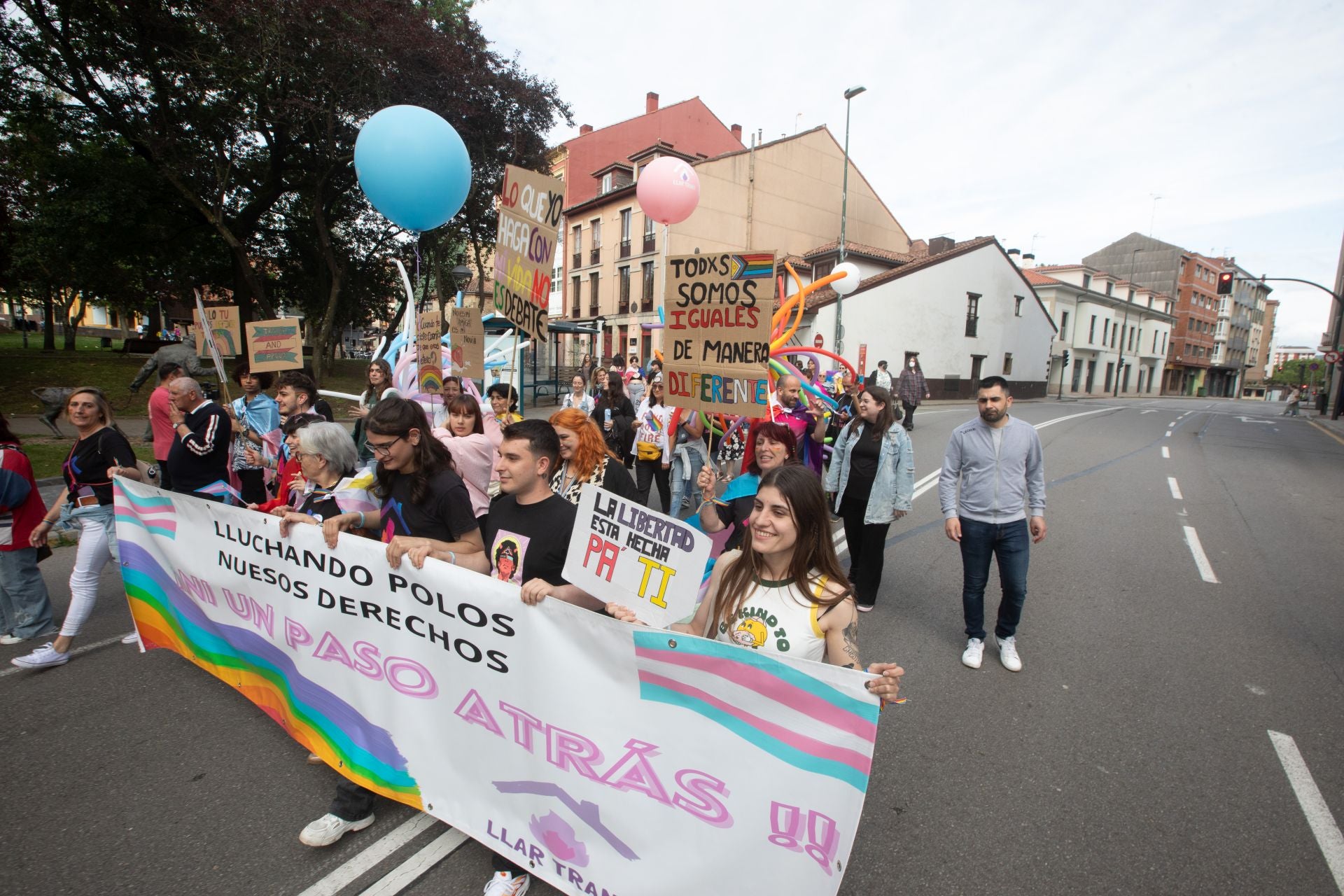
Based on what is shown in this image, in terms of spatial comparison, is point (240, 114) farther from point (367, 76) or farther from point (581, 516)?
point (581, 516)

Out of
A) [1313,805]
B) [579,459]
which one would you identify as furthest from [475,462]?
[1313,805]

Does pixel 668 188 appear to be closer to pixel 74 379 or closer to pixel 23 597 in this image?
pixel 23 597

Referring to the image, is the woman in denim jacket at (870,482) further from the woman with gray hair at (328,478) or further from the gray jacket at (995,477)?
the woman with gray hair at (328,478)

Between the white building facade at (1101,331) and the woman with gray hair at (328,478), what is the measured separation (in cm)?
4530

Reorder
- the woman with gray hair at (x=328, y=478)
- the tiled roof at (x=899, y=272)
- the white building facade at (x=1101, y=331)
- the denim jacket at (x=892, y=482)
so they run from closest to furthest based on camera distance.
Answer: the woman with gray hair at (x=328, y=478)
the denim jacket at (x=892, y=482)
the tiled roof at (x=899, y=272)
the white building facade at (x=1101, y=331)

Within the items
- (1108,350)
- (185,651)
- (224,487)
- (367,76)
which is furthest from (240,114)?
(1108,350)

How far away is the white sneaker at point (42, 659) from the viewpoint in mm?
3725

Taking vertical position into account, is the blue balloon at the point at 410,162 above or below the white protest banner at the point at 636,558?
above

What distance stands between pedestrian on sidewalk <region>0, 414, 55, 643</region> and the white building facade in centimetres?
4609

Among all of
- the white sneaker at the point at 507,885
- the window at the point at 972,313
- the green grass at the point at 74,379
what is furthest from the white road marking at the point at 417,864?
the window at the point at 972,313

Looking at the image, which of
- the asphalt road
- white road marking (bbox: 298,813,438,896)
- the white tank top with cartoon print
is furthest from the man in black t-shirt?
the white tank top with cartoon print

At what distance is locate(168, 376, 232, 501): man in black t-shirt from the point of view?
4.32 m

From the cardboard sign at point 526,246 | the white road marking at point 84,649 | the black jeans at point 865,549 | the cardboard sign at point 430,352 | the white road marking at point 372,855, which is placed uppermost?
the cardboard sign at point 526,246

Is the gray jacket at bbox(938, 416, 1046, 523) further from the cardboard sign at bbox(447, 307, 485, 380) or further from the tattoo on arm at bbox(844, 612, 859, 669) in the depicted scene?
the cardboard sign at bbox(447, 307, 485, 380)
